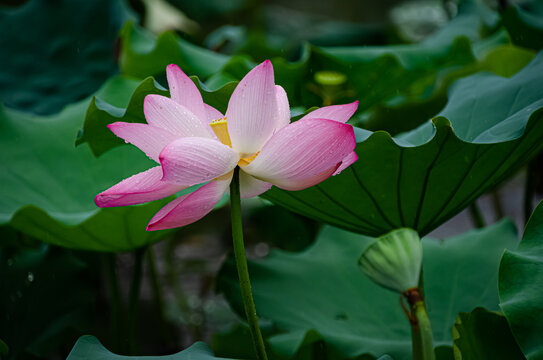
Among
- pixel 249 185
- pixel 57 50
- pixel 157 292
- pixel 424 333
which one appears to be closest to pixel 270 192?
pixel 249 185

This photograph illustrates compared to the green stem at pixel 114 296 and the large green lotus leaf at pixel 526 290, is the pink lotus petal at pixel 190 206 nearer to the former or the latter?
the large green lotus leaf at pixel 526 290

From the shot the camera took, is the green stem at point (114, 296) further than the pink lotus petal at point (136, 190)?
Yes

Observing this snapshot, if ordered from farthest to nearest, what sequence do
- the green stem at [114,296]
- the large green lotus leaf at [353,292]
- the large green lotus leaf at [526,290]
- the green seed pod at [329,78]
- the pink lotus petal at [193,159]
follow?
1. the green seed pod at [329,78]
2. the green stem at [114,296]
3. the large green lotus leaf at [353,292]
4. the large green lotus leaf at [526,290]
5. the pink lotus petal at [193,159]

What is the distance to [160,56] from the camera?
3.86ft

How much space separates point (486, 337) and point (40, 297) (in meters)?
0.88

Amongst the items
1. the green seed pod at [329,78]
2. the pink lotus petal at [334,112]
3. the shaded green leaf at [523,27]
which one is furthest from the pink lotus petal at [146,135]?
the shaded green leaf at [523,27]

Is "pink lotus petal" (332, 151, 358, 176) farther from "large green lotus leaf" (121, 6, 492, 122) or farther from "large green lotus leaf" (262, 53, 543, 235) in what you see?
"large green lotus leaf" (121, 6, 492, 122)

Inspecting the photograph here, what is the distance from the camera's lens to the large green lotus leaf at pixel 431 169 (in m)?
0.63

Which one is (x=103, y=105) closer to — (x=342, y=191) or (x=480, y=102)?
(x=342, y=191)

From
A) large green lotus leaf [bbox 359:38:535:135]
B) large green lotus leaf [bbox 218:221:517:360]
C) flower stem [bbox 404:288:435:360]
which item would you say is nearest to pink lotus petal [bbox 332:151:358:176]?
flower stem [bbox 404:288:435:360]

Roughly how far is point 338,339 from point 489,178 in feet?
1.06

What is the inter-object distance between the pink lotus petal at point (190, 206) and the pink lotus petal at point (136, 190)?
0.05ft

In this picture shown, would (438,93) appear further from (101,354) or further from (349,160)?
(101,354)

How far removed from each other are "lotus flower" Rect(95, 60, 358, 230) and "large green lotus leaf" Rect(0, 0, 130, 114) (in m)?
1.09
